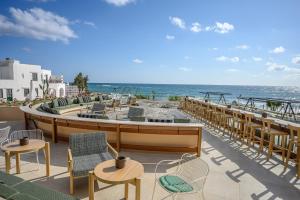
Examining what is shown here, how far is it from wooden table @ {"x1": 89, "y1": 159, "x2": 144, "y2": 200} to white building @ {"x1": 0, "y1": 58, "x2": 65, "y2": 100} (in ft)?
82.7

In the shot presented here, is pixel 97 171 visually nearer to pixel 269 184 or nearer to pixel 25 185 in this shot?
pixel 25 185

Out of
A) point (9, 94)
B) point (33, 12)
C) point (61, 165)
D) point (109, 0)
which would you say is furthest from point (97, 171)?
point (9, 94)

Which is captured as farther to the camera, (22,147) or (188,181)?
(22,147)

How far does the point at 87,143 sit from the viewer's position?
147 inches

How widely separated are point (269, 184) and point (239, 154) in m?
1.60

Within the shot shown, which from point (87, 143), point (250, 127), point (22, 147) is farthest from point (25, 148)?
point (250, 127)

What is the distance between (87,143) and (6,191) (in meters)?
2.55

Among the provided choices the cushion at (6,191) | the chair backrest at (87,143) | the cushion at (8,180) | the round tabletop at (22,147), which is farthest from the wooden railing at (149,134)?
the cushion at (6,191)

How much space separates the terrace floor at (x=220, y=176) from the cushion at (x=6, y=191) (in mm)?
1995

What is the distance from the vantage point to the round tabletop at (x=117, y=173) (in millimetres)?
2459

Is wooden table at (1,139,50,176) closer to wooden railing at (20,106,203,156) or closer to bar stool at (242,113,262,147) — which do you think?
wooden railing at (20,106,203,156)

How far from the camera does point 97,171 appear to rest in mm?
2674

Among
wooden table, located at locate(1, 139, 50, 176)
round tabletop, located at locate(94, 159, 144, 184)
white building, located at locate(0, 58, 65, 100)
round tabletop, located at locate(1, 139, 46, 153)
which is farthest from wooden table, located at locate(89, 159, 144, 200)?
white building, located at locate(0, 58, 65, 100)

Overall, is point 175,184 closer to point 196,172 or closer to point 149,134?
point 196,172
